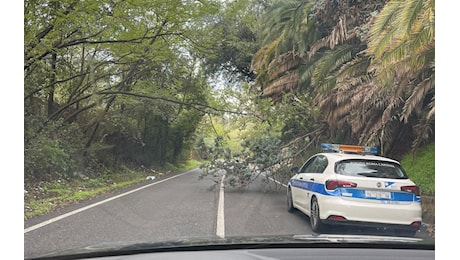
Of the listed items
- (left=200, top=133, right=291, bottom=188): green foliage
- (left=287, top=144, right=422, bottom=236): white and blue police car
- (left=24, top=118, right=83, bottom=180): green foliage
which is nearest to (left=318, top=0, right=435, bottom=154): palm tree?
(left=287, top=144, right=422, bottom=236): white and blue police car

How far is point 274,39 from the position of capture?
17.0ft

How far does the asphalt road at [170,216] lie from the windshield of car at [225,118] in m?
0.02

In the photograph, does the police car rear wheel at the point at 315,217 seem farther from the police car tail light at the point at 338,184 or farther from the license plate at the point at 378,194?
the license plate at the point at 378,194

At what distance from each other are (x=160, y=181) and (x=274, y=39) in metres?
2.29

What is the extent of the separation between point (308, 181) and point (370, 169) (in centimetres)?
73

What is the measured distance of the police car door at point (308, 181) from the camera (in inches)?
170

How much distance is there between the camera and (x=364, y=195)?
3893 millimetres

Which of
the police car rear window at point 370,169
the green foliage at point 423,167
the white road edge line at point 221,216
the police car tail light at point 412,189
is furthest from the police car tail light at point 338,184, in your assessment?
the white road edge line at point 221,216

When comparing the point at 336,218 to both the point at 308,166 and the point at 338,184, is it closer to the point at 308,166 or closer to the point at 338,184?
the point at 338,184

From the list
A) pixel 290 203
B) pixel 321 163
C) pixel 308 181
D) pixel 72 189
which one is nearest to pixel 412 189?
pixel 321 163

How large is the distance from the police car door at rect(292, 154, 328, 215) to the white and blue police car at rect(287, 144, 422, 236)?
2 centimetres

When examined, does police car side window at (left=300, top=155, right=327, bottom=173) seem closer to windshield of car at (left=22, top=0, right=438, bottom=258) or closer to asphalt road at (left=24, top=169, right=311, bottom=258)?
windshield of car at (left=22, top=0, right=438, bottom=258)

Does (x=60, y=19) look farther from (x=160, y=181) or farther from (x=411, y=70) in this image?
(x=411, y=70)
